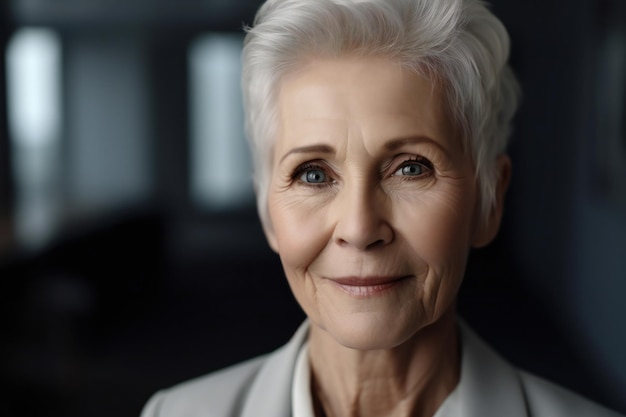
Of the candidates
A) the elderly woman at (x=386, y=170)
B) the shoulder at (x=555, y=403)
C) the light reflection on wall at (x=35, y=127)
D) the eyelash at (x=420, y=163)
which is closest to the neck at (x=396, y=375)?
the elderly woman at (x=386, y=170)

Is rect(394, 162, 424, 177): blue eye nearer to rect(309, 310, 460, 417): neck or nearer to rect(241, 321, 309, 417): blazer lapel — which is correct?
rect(309, 310, 460, 417): neck

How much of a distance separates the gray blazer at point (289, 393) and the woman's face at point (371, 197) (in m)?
0.16

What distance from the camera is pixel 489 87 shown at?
99cm

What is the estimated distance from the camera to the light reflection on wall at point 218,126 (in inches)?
118

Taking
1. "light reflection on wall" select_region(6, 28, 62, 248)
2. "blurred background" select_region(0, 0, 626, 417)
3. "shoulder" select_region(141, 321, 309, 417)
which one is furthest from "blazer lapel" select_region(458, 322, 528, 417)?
"light reflection on wall" select_region(6, 28, 62, 248)

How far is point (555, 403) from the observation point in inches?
42.2

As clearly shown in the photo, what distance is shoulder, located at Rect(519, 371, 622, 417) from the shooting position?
3.49ft

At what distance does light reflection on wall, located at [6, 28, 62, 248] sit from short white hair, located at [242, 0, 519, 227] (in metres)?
2.30

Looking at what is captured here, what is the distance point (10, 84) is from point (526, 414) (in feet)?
8.91

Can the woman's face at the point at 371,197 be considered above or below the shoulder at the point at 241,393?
above

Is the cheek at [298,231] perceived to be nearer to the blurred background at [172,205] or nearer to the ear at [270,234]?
the ear at [270,234]

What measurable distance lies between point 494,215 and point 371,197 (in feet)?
0.79

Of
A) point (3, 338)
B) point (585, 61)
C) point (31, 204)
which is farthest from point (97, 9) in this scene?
point (585, 61)

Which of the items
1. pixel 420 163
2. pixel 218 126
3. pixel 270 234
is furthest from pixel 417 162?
pixel 218 126
